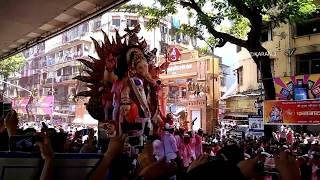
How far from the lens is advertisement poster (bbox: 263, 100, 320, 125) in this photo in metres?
8.99

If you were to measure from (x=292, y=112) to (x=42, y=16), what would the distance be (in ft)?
19.6

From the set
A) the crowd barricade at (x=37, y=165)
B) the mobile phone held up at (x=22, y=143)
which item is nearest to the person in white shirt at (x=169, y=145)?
the mobile phone held up at (x=22, y=143)

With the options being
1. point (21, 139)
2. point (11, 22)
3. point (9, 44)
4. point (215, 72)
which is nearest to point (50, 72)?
point (215, 72)

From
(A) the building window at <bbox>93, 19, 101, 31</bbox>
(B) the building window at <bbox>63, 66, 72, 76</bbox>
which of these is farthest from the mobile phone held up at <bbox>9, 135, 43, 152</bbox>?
(B) the building window at <bbox>63, 66, 72, 76</bbox>

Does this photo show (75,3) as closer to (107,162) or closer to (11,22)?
(11,22)

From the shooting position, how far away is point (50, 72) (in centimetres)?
4697

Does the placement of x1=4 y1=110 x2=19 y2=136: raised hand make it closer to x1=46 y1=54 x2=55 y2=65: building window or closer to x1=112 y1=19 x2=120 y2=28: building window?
x1=112 y1=19 x2=120 y2=28: building window

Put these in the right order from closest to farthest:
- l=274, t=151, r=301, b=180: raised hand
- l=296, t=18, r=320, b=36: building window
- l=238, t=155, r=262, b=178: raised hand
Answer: l=274, t=151, r=301, b=180: raised hand → l=238, t=155, r=262, b=178: raised hand → l=296, t=18, r=320, b=36: building window

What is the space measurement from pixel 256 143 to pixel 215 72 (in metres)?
14.5

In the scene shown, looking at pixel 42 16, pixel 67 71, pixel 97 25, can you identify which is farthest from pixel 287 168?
pixel 67 71

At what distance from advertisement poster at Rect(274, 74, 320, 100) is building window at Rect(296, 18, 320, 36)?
1199cm

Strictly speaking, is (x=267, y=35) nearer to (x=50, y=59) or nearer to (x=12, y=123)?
(x=12, y=123)

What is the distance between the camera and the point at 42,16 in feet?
25.9

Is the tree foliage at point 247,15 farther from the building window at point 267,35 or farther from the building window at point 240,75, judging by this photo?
the building window at point 240,75
